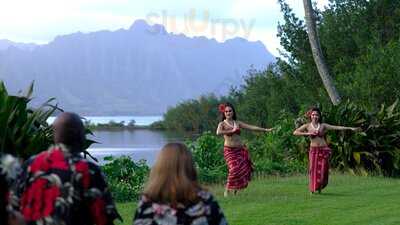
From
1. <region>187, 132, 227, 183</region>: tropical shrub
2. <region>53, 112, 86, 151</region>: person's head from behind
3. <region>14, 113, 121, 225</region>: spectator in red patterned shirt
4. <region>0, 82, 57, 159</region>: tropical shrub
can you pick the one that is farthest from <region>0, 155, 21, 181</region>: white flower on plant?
<region>187, 132, 227, 183</region>: tropical shrub

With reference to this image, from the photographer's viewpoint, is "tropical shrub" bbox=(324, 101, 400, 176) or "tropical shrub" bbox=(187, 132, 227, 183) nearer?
"tropical shrub" bbox=(324, 101, 400, 176)

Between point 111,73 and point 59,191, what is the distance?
179m

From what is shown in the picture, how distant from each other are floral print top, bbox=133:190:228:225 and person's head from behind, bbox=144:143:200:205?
0.05 metres

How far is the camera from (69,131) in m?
4.81

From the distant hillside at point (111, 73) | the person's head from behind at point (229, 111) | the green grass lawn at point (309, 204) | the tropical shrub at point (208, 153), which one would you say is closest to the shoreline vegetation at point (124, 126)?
the tropical shrub at point (208, 153)

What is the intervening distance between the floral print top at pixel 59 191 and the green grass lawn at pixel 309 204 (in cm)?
497

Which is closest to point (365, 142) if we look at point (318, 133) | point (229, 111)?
point (318, 133)

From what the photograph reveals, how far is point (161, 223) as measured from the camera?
483 centimetres

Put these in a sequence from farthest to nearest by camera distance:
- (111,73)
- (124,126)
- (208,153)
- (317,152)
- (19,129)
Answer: (111,73), (124,126), (208,153), (317,152), (19,129)

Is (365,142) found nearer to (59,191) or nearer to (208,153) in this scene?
(208,153)

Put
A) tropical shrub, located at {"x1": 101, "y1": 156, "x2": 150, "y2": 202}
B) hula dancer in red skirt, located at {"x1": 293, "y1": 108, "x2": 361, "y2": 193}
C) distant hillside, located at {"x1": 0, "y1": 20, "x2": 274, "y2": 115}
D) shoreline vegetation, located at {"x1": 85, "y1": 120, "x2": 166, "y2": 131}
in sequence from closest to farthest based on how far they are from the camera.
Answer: hula dancer in red skirt, located at {"x1": 293, "y1": 108, "x2": 361, "y2": 193}
tropical shrub, located at {"x1": 101, "y1": 156, "x2": 150, "y2": 202}
shoreline vegetation, located at {"x1": 85, "y1": 120, "x2": 166, "y2": 131}
distant hillside, located at {"x1": 0, "y1": 20, "x2": 274, "y2": 115}

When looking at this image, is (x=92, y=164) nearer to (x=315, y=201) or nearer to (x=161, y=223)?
(x=161, y=223)

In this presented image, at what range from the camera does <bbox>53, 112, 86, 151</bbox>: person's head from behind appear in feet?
15.8

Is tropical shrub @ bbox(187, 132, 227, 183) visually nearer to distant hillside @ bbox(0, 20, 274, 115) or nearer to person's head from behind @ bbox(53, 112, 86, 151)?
person's head from behind @ bbox(53, 112, 86, 151)
